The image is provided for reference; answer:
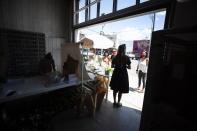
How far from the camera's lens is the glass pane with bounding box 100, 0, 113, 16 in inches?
90.8

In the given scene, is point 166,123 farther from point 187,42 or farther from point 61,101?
point 61,101

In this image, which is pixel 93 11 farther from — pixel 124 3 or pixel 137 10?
pixel 137 10

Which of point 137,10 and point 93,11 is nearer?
point 137,10

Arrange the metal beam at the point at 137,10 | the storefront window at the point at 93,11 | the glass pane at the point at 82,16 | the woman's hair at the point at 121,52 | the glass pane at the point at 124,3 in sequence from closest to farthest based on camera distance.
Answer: the metal beam at the point at 137,10 < the glass pane at the point at 124,3 < the woman's hair at the point at 121,52 < the storefront window at the point at 93,11 < the glass pane at the point at 82,16

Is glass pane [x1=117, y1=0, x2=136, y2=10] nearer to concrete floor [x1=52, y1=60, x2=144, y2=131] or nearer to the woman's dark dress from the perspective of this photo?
the woman's dark dress

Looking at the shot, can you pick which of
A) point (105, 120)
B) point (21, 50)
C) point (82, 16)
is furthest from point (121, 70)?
point (21, 50)

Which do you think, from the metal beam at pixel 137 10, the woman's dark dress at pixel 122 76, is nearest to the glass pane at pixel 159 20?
the metal beam at pixel 137 10

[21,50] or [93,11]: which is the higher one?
[93,11]

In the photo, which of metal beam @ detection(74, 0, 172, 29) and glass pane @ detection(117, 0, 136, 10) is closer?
metal beam @ detection(74, 0, 172, 29)

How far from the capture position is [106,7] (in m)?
2.43

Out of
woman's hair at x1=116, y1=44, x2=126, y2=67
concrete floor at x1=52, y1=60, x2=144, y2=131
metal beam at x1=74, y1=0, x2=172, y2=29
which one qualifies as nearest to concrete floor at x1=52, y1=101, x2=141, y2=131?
concrete floor at x1=52, y1=60, x2=144, y2=131

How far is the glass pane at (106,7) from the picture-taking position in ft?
7.56

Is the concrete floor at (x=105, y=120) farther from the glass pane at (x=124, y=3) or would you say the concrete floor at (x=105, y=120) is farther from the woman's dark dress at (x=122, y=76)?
the glass pane at (x=124, y=3)

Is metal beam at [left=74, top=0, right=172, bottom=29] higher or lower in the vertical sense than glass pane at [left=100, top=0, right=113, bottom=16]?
lower
